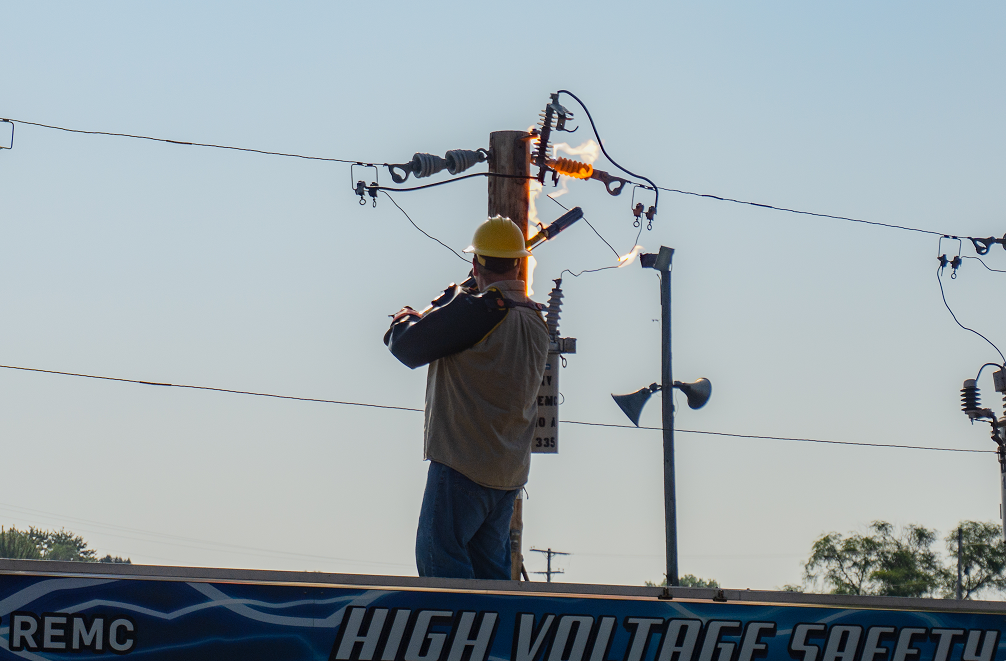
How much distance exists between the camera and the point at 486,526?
5656mm

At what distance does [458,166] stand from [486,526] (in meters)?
6.67

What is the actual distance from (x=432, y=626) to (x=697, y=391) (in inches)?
500

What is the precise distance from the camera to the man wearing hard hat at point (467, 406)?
5336 millimetres

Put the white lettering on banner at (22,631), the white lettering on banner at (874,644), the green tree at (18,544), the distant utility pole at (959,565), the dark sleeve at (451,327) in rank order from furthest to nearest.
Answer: the green tree at (18,544), the distant utility pole at (959,565), the dark sleeve at (451,327), the white lettering on banner at (874,644), the white lettering on banner at (22,631)

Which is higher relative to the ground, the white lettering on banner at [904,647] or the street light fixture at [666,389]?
the street light fixture at [666,389]

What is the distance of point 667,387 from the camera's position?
16844mm

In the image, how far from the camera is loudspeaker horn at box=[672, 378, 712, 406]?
16.7 metres

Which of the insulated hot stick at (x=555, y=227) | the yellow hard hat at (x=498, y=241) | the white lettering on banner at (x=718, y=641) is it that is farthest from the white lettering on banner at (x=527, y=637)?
the insulated hot stick at (x=555, y=227)

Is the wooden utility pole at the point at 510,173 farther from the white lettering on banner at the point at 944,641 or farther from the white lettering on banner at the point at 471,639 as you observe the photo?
the white lettering on banner at the point at 471,639

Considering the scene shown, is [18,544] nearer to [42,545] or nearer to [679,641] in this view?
[42,545]

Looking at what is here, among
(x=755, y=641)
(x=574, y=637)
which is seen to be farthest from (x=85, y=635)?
(x=755, y=641)

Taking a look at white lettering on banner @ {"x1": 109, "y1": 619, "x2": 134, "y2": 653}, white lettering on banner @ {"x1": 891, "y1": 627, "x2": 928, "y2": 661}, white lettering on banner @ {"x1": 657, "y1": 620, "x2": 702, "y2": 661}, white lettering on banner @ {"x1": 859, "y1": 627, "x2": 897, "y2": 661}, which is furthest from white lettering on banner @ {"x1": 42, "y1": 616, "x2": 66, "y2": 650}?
white lettering on banner @ {"x1": 891, "y1": 627, "x2": 928, "y2": 661}

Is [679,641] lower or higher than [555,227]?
lower

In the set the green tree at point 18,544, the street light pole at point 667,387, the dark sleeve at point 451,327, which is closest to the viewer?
the dark sleeve at point 451,327
